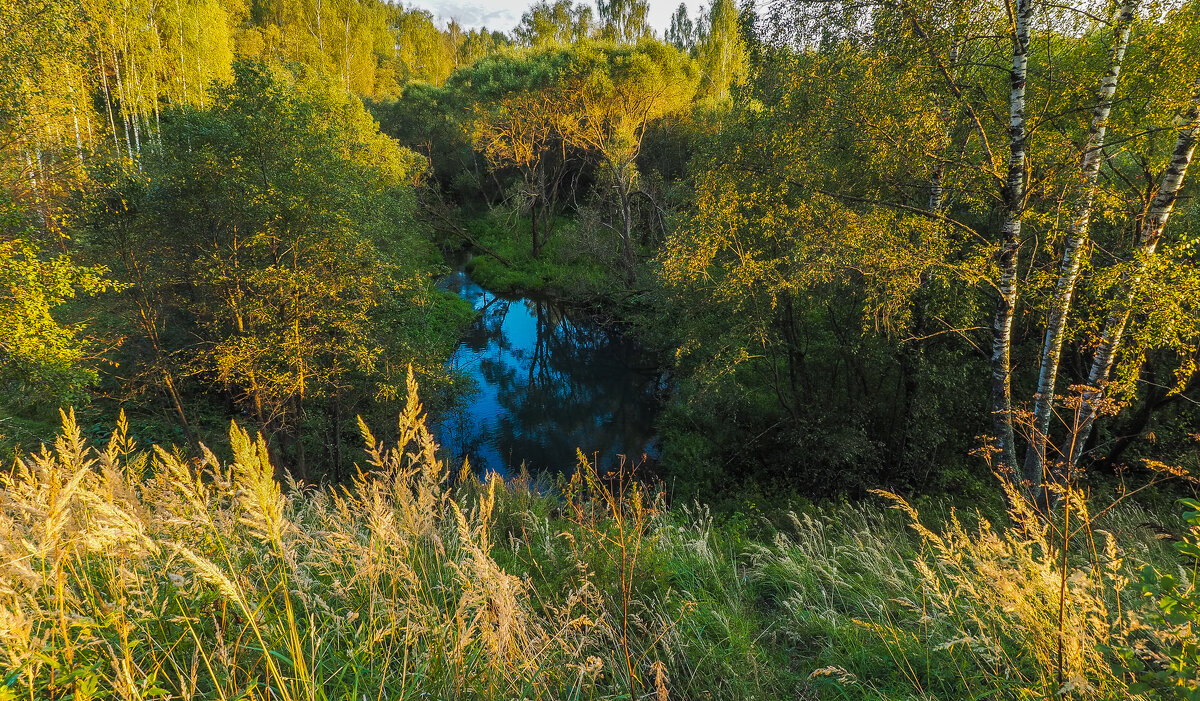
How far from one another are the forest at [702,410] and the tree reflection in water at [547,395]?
7.6 inches

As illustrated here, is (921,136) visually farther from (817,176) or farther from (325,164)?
(325,164)

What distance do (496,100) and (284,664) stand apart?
30.7 metres

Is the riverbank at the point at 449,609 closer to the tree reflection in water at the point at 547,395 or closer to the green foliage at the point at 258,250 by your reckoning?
the green foliage at the point at 258,250

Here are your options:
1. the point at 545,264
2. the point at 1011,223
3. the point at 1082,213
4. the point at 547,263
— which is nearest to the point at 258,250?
the point at 1011,223

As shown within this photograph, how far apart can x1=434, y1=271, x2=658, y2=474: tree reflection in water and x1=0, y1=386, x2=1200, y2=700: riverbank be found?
30.7ft

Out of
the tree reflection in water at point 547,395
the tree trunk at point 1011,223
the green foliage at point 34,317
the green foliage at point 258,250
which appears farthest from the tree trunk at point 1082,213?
the green foliage at point 34,317

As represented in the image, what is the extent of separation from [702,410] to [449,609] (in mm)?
10103

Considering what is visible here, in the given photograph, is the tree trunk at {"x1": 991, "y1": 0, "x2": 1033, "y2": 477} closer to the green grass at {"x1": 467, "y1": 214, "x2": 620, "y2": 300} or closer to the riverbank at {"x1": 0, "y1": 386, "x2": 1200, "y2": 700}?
the riverbank at {"x1": 0, "y1": 386, "x2": 1200, "y2": 700}

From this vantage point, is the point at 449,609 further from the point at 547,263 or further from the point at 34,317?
the point at 547,263

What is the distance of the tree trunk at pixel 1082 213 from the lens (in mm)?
5590

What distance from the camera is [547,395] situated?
61.1 feet

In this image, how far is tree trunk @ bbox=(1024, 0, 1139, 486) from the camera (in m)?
5.59

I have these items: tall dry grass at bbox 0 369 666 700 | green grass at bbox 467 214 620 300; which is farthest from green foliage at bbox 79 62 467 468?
green grass at bbox 467 214 620 300

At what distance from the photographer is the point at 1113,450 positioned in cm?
868
